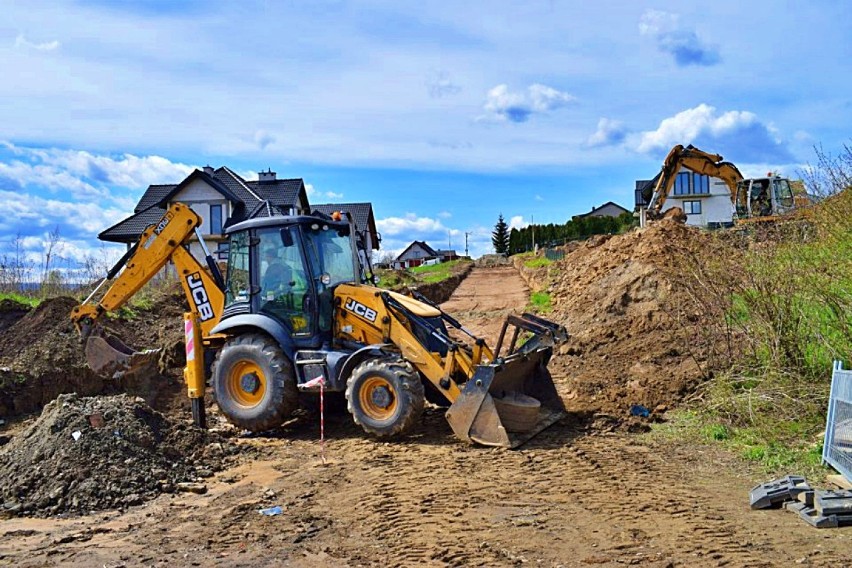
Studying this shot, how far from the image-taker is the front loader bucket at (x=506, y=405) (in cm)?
830

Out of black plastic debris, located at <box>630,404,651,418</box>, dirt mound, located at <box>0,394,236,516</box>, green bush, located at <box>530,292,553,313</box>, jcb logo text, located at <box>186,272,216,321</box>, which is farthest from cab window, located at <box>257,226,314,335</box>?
green bush, located at <box>530,292,553,313</box>

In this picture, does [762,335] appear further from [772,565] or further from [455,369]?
[772,565]

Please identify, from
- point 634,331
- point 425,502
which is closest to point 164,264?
point 425,502

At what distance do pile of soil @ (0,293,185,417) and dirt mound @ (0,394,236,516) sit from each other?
13.8ft

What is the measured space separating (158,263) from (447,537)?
6521mm

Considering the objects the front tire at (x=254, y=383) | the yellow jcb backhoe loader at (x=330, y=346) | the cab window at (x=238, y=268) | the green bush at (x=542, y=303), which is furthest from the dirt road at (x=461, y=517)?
the green bush at (x=542, y=303)

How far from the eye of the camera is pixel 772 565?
16.4 feet

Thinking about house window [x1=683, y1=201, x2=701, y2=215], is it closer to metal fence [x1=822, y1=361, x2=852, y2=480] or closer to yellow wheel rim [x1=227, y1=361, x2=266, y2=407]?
yellow wheel rim [x1=227, y1=361, x2=266, y2=407]

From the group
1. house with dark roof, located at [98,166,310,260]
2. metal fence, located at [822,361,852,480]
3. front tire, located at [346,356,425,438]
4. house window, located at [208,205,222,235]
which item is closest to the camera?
metal fence, located at [822,361,852,480]

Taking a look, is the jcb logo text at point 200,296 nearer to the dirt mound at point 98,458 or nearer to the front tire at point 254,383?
the front tire at point 254,383

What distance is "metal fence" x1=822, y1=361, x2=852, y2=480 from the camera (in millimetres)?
6777

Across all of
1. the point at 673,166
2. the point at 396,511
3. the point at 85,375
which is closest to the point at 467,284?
the point at 673,166

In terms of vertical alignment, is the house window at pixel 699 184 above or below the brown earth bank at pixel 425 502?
above

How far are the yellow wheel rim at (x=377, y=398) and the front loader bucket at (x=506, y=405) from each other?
71 centimetres
